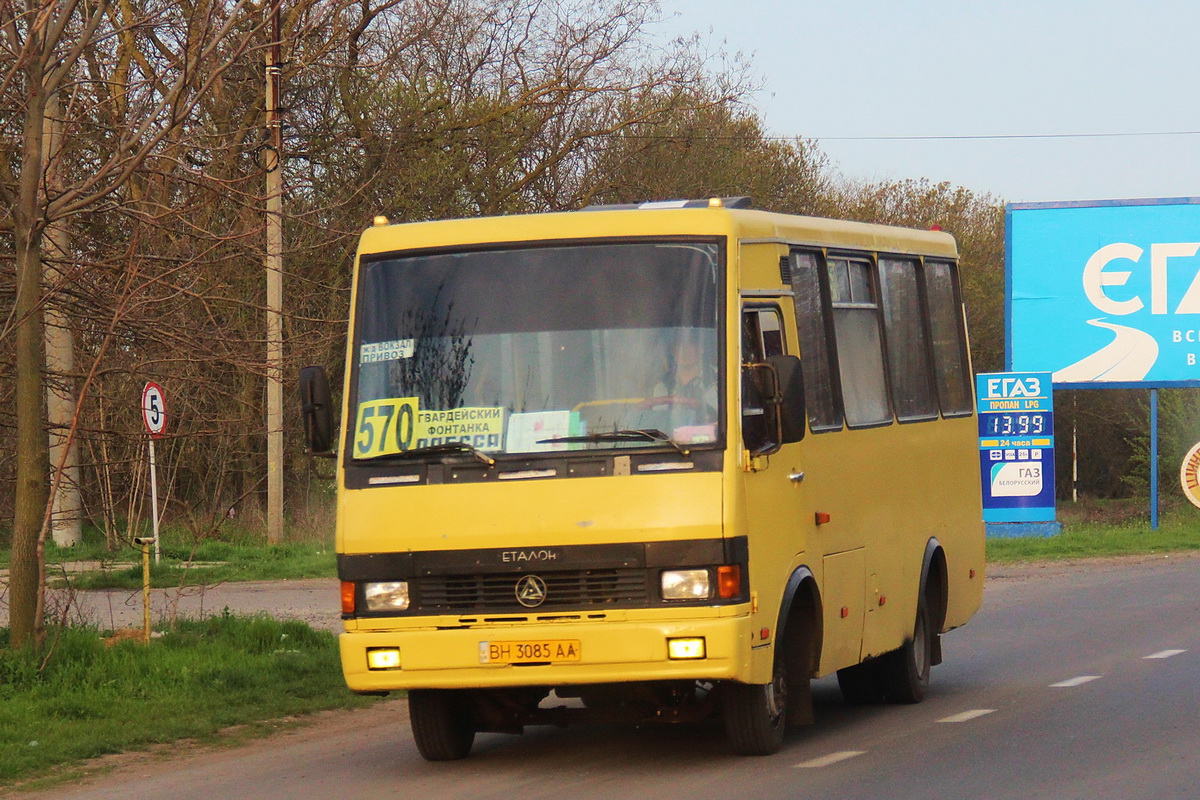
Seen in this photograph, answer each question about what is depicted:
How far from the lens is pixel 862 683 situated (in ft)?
39.0

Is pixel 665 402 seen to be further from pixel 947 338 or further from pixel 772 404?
pixel 947 338

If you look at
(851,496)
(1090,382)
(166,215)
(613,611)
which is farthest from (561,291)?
(1090,382)

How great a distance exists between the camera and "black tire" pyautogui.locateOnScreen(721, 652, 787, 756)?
9.18m

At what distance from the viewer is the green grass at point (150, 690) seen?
34.9 feet

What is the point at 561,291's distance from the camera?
9.21 m

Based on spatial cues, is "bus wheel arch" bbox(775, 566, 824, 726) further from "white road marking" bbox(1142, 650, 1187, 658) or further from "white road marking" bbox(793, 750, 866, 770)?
"white road marking" bbox(1142, 650, 1187, 658)

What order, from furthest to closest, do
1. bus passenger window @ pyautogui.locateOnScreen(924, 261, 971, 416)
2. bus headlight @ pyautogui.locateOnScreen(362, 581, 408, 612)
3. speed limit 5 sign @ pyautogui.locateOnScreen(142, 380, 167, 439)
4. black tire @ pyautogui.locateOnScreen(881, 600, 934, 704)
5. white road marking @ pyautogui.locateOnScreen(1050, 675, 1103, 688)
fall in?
speed limit 5 sign @ pyautogui.locateOnScreen(142, 380, 167, 439) < bus passenger window @ pyautogui.locateOnScreen(924, 261, 971, 416) < white road marking @ pyautogui.locateOnScreen(1050, 675, 1103, 688) < black tire @ pyautogui.locateOnScreen(881, 600, 934, 704) < bus headlight @ pyautogui.locateOnScreen(362, 581, 408, 612)

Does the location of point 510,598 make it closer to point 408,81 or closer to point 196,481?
point 196,481

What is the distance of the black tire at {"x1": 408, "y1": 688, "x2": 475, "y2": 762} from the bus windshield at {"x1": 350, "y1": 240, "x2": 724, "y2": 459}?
1368 millimetres

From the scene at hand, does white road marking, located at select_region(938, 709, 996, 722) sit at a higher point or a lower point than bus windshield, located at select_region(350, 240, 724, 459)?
lower

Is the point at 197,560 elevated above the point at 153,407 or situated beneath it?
situated beneath

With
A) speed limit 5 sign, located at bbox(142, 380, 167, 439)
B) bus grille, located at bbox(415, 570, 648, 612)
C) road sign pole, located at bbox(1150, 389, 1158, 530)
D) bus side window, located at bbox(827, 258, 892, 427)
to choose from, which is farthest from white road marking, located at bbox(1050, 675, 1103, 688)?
road sign pole, located at bbox(1150, 389, 1158, 530)

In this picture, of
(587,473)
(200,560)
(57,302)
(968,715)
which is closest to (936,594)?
(968,715)

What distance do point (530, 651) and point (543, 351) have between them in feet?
4.86
